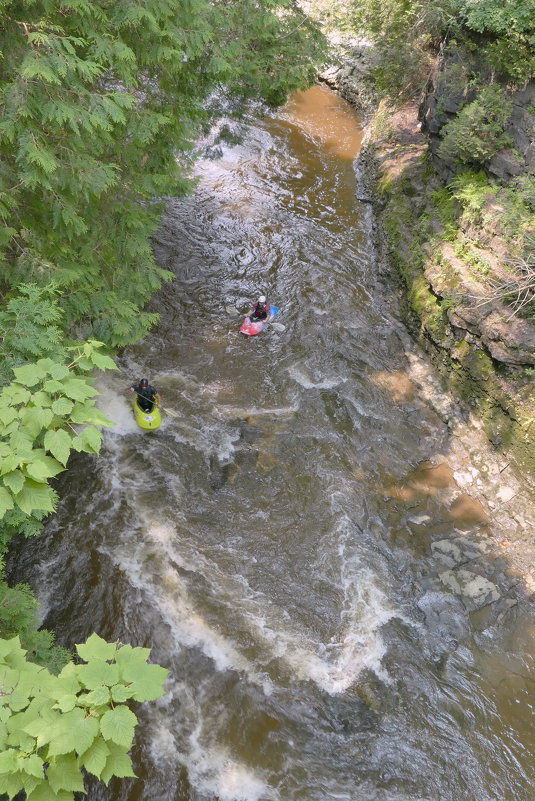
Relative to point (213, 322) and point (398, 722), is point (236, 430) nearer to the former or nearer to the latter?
point (213, 322)

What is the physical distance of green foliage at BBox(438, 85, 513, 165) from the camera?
1095 cm

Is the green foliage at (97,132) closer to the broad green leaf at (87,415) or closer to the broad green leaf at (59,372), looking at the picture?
the broad green leaf at (59,372)

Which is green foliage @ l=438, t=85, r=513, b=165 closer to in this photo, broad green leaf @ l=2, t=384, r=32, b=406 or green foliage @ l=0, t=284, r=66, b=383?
green foliage @ l=0, t=284, r=66, b=383

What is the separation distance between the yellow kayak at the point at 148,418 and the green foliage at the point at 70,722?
21.0 ft

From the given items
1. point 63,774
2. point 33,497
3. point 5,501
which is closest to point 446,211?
point 33,497

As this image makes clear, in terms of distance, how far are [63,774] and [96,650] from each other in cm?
62

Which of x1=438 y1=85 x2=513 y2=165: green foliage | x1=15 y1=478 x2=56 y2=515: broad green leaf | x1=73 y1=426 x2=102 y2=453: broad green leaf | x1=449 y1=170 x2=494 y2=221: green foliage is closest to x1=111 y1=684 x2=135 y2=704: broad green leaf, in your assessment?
x1=15 y1=478 x2=56 y2=515: broad green leaf

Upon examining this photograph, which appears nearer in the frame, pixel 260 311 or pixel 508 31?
pixel 508 31

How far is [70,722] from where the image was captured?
2.65m

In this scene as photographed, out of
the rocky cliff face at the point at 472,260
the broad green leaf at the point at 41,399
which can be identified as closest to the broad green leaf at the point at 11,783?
the broad green leaf at the point at 41,399

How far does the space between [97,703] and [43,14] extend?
23.7ft

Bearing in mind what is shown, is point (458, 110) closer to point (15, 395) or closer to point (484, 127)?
point (484, 127)

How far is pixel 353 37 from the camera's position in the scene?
21.4 meters

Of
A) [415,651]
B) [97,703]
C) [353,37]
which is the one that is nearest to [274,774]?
[415,651]
